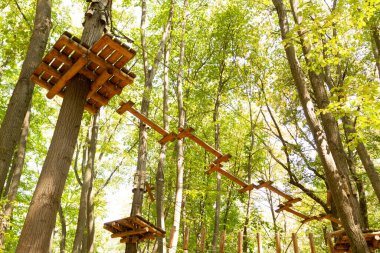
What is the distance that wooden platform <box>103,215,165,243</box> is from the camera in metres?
7.29

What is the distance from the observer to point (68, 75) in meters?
3.81

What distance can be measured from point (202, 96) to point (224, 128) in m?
2.78

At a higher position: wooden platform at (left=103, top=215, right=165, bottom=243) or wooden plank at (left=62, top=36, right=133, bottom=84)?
wooden plank at (left=62, top=36, right=133, bottom=84)

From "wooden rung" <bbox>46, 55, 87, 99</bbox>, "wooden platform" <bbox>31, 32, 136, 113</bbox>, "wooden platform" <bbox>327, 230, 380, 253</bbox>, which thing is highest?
"wooden platform" <bbox>31, 32, 136, 113</bbox>

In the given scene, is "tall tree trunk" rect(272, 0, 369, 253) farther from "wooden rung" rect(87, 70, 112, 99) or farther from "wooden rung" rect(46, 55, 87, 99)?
"wooden rung" rect(46, 55, 87, 99)

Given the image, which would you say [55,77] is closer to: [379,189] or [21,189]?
[379,189]

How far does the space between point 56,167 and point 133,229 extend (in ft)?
15.1

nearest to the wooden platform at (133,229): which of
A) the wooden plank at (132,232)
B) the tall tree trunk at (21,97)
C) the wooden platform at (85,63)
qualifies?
the wooden plank at (132,232)

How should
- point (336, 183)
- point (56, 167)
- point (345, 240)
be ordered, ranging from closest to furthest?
1. point (56, 167)
2. point (336, 183)
3. point (345, 240)

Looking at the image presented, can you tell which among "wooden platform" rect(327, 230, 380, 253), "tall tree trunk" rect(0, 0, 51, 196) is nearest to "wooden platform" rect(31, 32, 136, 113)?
"tall tree trunk" rect(0, 0, 51, 196)

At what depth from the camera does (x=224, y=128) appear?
1667 cm

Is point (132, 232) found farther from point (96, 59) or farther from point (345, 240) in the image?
point (96, 59)

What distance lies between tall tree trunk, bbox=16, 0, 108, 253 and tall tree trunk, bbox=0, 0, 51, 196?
4.56ft

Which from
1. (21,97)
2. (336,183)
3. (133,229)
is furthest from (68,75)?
(133,229)
